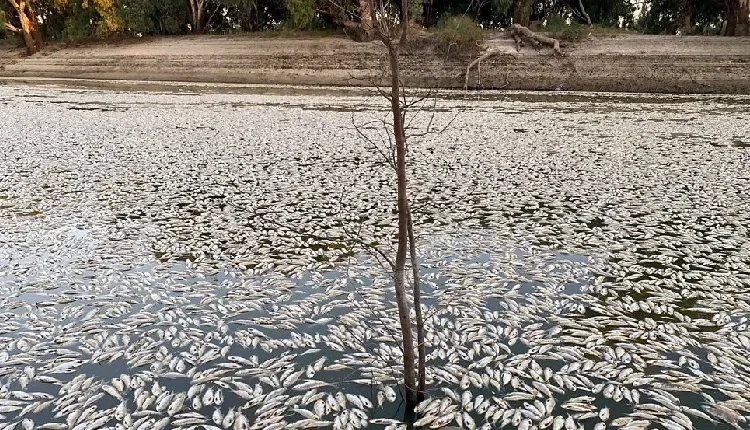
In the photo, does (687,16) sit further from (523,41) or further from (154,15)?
(154,15)

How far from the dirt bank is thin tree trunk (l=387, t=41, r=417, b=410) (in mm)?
21966

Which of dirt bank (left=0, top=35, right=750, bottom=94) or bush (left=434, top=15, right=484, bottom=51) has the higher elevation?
bush (left=434, top=15, right=484, bottom=51)

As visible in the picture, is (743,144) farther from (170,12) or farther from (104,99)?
(170,12)

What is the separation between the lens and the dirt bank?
29.9 m

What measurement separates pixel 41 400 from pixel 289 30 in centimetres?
3957

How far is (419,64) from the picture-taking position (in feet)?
112

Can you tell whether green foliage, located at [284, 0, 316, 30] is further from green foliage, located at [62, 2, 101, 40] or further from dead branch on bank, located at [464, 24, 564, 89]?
green foliage, located at [62, 2, 101, 40]

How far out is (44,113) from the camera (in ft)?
70.3

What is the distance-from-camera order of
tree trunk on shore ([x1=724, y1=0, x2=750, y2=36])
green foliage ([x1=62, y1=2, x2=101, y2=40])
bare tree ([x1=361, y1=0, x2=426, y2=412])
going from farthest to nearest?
green foliage ([x1=62, y1=2, x2=101, y2=40]) → tree trunk on shore ([x1=724, y1=0, x2=750, y2=36]) → bare tree ([x1=361, y1=0, x2=426, y2=412])

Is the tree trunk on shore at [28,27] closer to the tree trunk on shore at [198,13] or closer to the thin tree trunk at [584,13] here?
the tree trunk on shore at [198,13]

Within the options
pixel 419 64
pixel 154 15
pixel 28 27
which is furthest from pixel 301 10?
pixel 28 27

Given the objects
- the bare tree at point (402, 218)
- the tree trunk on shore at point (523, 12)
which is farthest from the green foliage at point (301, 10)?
the bare tree at point (402, 218)

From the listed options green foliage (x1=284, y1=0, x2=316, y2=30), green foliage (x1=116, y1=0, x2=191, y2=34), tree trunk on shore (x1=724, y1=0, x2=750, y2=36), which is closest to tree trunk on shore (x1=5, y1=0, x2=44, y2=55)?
green foliage (x1=116, y1=0, x2=191, y2=34)

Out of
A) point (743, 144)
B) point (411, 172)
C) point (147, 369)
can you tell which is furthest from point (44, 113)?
point (743, 144)
